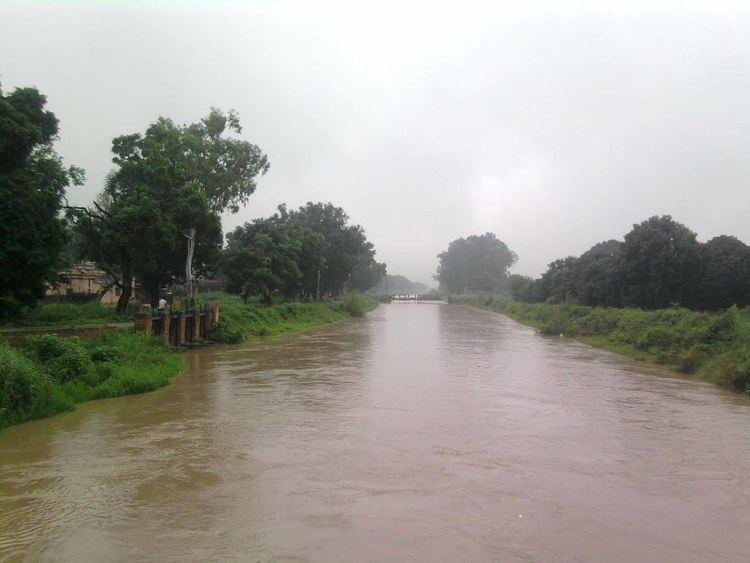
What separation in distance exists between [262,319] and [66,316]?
10614mm

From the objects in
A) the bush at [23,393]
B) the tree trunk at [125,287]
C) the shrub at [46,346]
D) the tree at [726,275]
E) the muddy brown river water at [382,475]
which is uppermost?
the tree at [726,275]

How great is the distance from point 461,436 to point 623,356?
16.5m

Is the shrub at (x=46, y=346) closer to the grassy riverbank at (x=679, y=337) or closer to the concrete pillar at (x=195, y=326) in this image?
the concrete pillar at (x=195, y=326)

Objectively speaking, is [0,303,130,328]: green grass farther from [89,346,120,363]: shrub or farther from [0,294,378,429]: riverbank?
[89,346,120,363]: shrub

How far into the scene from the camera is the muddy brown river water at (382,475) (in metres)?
5.86

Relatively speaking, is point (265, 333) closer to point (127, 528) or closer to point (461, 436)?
point (461, 436)

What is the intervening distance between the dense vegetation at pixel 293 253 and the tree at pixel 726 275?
24925mm

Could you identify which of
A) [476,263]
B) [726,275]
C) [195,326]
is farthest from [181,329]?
[476,263]

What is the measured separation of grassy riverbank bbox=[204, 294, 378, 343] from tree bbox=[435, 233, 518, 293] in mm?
83350

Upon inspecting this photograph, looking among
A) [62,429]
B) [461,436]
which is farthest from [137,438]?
[461,436]

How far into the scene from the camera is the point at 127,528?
612cm

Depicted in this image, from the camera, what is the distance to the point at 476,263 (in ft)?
432

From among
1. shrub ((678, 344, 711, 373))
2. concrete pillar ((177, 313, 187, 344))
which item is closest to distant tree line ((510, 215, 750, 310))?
shrub ((678, 344, 711, 373))

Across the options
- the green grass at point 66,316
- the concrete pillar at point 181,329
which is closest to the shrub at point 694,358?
the concrete pillar at point 181,329
